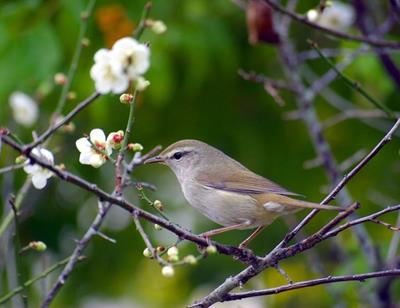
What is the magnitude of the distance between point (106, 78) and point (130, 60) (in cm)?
12

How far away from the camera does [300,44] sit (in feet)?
23.9

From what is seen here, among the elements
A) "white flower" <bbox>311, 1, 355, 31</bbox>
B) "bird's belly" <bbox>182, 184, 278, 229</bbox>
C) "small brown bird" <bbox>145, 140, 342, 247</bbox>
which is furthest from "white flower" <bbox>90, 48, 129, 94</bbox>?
"white flower" <bbox>311, 1, 355, 31</bbox>

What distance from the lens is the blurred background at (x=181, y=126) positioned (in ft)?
19.0

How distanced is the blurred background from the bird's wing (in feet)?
4.57

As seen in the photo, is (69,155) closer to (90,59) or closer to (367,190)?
(90,59)

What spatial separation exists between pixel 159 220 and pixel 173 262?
16 cm

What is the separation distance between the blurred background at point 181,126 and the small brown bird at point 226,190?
1036mm

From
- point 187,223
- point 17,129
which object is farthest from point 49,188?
point 187,223

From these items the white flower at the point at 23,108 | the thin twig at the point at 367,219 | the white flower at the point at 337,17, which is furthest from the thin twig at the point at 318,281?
the white flower at the point at 337,17

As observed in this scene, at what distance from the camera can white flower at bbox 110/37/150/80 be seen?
105 inches

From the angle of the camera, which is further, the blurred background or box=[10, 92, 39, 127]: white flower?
the blurred background

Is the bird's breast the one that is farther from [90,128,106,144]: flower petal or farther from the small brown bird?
[90,128,106,144]: flower petal

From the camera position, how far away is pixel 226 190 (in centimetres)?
440

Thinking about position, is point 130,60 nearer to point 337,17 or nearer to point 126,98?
point 126,98
